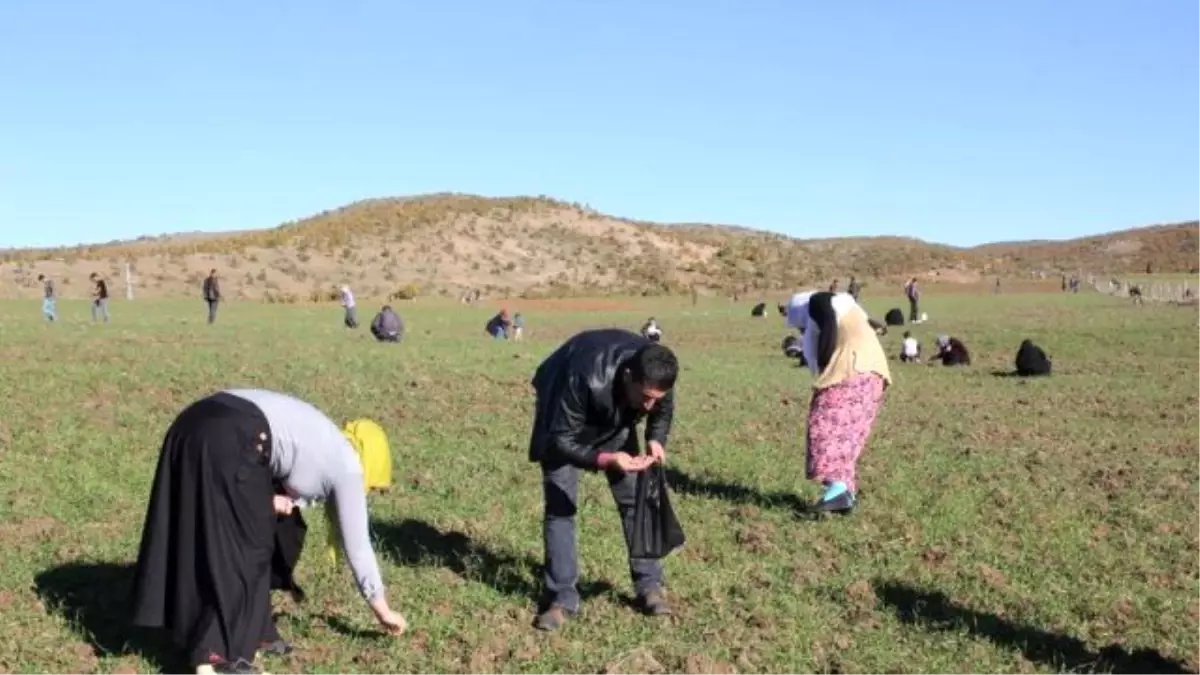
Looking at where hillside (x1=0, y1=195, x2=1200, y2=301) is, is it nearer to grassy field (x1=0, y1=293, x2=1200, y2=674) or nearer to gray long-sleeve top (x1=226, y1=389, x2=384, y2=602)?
grassy field (x1=0, y1=293, x2=1200, y2=674)

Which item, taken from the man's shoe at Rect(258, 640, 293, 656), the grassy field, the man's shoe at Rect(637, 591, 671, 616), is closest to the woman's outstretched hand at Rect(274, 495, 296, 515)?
the man's shoe at Rect(258, 640, 293, 656)

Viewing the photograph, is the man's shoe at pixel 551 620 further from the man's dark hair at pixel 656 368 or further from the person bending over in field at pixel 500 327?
the person bending over in field at pixel 500 327

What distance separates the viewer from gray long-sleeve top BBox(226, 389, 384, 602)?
17.4 feet

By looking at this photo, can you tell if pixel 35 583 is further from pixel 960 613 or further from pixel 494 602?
pixel 960 613

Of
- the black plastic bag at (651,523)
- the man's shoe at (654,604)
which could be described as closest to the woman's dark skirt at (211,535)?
the black plastic bag at (651,523)

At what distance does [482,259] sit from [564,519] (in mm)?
66778

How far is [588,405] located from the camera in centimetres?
630

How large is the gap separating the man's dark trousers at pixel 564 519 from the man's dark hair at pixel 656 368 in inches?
28.5

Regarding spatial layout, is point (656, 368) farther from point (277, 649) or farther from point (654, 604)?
point (277, 649)

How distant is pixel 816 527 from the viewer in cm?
907

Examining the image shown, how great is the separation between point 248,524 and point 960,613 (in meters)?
4.09

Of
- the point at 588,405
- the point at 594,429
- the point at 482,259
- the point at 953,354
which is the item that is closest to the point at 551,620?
the point at 594,429

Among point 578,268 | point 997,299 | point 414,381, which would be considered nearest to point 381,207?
point 578,268

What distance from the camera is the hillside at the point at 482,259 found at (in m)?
60.8
